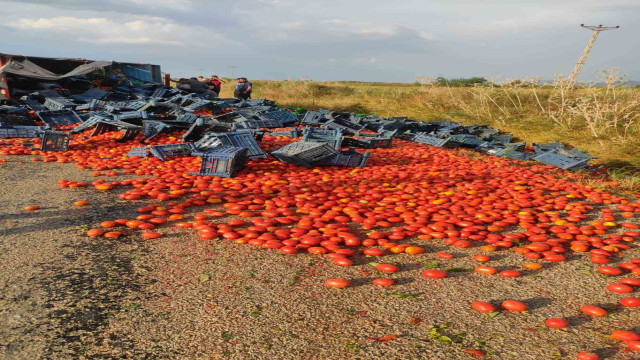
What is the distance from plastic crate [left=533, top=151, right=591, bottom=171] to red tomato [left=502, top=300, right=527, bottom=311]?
763 cm

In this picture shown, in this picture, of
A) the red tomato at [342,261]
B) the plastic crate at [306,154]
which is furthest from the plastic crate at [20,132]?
the red tomato at [342,261]

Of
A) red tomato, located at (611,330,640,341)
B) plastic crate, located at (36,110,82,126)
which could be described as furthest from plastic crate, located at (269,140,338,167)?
plastic crate, located at (36,110,82,126)

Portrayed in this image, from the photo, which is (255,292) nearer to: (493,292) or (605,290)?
(493,292)

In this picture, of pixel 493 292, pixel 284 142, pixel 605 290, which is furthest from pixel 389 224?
pixel 284 142

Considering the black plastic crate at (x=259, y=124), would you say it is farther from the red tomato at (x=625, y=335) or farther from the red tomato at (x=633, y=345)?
the red tomato at (x=633, y=345)

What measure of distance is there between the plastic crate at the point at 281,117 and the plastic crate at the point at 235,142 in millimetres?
5042

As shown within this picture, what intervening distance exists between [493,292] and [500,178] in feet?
17.7

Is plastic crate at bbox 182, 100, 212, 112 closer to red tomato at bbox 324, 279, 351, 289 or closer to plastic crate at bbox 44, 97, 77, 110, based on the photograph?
plastic crate at bbox 44, 97, 77, 110

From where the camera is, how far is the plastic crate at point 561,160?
9.96m

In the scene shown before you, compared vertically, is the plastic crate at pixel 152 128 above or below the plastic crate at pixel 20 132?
above

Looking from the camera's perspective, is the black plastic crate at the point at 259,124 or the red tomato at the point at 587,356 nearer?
the red tomato at the point at 587,356

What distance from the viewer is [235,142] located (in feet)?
30.2

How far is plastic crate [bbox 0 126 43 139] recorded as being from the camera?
36.8ft

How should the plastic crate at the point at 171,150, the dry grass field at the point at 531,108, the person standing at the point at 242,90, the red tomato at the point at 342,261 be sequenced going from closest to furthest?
the red tomato at the point at 342,261 → the plastic crate at the point at 171,150 → the dry grass field at the point at 531,108 → the person standing at the point at 242,90
